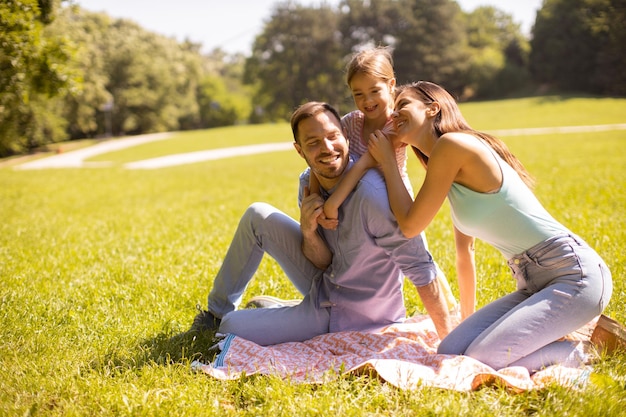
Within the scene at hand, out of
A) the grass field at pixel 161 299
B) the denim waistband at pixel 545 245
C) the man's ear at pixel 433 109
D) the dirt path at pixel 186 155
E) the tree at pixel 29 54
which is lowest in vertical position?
the dirt path at pixel 186 155

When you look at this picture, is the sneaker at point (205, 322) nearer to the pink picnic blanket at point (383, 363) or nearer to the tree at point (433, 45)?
the pink picnic blanket at point (383, 363)

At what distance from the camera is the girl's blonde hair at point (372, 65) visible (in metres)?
3.40

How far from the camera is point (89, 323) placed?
3.79m

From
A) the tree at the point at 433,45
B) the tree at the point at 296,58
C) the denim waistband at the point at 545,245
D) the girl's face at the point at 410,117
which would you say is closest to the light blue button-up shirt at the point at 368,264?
the girl's face at the point at 410,117

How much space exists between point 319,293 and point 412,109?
4.14 feet

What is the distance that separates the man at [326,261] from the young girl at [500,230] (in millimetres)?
160

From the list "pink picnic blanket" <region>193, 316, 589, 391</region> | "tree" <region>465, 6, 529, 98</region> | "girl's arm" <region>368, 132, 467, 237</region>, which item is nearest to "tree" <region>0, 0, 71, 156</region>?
"pink picnic blanket" <region>193, 316, 589, 391</region>

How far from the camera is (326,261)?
3432 millimetres

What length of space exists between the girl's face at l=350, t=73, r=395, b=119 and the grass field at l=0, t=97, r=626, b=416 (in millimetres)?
1581

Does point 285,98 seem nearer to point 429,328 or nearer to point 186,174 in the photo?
point 186,174

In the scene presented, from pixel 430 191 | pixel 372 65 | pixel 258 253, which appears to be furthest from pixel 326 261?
pixel 372 65

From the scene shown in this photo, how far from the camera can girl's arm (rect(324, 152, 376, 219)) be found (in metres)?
3.03

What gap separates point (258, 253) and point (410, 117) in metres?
1.37

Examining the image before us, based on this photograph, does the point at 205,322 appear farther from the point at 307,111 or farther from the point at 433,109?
the point at 433,109
